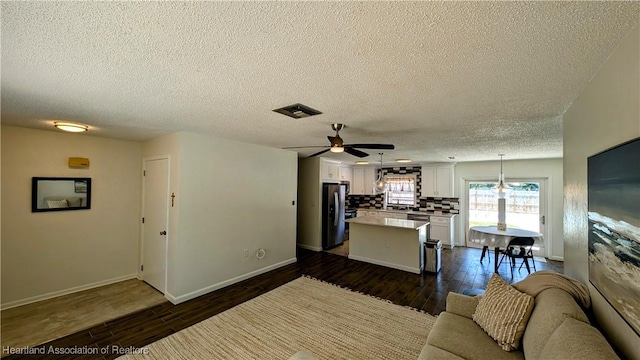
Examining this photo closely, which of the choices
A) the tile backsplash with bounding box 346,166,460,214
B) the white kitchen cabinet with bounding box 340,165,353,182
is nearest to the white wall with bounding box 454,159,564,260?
the tile backsplash with bounding box 346,166,460,214

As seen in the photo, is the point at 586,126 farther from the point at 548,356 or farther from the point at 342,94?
the point at 342,94

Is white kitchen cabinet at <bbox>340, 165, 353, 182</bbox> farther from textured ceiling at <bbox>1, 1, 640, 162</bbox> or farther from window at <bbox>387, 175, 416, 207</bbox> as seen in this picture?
textured ceiling at <bbox>1, 1, 640, 162</bbox>

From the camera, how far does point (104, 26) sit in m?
1.11

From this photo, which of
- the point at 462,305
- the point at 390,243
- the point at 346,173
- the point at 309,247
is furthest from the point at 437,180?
the point at 462,305

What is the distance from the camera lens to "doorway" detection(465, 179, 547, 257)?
5.75 m

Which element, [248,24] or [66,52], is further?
[66,52]

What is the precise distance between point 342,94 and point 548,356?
2030 mm

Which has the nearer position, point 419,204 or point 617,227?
point 617,227

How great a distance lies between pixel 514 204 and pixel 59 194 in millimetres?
8987

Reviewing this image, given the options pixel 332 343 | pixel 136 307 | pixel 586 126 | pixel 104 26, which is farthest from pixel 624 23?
pixel 136 307

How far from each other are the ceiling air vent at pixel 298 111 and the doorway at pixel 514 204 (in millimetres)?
6051

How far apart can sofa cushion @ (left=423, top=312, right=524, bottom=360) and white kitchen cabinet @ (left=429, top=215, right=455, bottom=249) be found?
485cm

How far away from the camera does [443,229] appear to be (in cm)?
659

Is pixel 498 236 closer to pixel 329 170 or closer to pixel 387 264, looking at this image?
pixel 387 264
